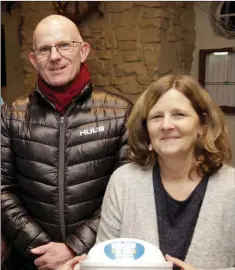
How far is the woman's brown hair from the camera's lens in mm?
1191

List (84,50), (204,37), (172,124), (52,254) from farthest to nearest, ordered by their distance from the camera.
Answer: (204,37)
(84,50)
(52,254)
(172,124)

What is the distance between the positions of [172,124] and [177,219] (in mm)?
284

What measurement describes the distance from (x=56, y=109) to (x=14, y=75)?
2956 mm

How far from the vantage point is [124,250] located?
0.91 metres

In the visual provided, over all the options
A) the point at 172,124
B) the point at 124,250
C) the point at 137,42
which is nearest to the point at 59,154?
the point at 172,124

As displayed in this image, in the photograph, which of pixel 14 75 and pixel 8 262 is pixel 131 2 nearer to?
pixel 14 75

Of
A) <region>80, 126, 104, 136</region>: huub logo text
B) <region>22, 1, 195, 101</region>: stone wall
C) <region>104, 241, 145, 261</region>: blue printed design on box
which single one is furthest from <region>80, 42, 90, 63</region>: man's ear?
<region>22, 1, 195, 101</region>: stone wall

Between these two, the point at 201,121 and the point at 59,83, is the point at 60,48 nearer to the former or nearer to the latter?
the point at 59,83

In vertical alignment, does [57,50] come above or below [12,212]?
above

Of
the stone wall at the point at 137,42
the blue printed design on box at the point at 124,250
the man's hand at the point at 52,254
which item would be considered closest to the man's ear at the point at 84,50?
the man's hand at the point at 52,254

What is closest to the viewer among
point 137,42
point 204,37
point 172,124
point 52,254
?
point 172,124

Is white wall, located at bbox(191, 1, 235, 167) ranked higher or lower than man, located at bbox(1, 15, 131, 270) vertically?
higher

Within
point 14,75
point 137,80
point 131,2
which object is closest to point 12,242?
point 137,80

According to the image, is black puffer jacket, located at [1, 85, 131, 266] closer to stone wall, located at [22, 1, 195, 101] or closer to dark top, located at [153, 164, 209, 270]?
dark top, located at [153, 164, 209, 270]
